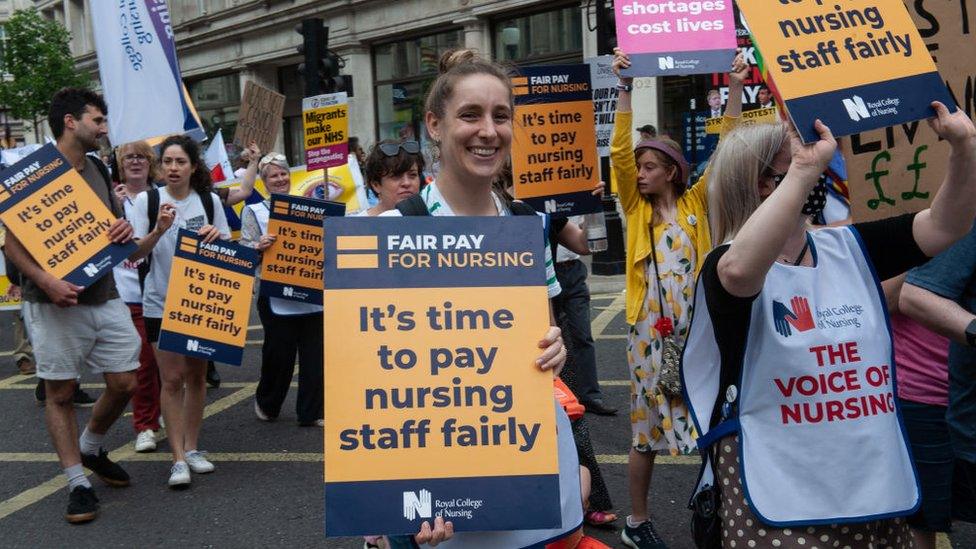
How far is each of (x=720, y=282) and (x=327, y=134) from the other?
734cm

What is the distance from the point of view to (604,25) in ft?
38.2

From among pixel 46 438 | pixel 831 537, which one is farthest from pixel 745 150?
pixel 46 438

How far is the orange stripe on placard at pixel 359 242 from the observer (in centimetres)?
193

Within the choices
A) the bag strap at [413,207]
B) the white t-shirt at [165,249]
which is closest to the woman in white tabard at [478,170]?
the bag strap at [413,207]

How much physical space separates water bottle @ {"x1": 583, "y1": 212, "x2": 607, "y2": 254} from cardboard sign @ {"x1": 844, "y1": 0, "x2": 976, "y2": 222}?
2070 millimetres

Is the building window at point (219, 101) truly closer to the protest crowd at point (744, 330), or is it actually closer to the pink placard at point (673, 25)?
the protest crowd at point (744, 330)

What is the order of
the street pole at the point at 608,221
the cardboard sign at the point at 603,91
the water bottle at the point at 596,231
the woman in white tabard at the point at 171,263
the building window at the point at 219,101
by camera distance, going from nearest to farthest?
the water bottle at the point at 596,231 → the woman in white tabard at the point at 171,263 → the cardboard sign at the point at 603,91 → the street pole at the point at 608,221 → the building window at the point at 219,101

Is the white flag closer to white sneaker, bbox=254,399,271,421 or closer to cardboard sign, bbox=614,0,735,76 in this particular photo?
white sneaker, bbox=254,399,271,421

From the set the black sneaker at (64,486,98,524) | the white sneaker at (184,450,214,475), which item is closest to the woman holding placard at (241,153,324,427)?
the white sneaker at (184,450,214,475)

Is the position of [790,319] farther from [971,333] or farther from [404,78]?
[404,78]

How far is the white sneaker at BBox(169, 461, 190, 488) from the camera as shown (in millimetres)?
5004

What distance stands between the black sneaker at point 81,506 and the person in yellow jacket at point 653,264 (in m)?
2.75

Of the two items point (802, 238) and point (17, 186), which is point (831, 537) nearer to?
point (802, 238)

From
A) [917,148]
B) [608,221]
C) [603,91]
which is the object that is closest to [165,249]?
[917,148]
